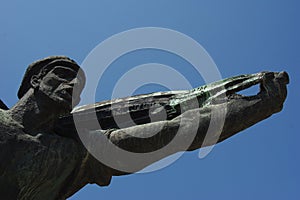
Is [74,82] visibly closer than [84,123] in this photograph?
Yes

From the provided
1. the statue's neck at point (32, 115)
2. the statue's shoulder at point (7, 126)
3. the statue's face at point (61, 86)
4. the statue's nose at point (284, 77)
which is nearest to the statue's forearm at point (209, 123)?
the statue's nose at point (284, 77)

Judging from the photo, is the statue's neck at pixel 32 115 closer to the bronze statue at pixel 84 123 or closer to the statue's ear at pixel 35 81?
the bronze statue at pixel 84 123

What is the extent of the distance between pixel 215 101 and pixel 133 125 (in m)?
0.85

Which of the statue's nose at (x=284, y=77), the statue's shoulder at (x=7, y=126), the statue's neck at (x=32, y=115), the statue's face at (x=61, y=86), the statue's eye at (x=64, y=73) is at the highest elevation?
the statue's nose at (x=284, y=77)

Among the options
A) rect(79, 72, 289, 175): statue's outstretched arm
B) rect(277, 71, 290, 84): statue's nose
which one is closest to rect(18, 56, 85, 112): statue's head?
rect(79, 72, 289, 175): statue's outstretched arm

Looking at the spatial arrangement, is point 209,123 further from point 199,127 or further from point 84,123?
point 84,123

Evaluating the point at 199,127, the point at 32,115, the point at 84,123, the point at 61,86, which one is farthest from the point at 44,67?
the point at 199,127

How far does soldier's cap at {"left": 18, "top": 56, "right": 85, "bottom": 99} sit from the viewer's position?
5867 millimetres

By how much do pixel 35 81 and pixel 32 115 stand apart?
0.34 meters

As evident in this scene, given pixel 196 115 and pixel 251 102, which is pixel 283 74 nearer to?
pixel 251 102

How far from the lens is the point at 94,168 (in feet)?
18.7

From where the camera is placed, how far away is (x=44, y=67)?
19.2 feet

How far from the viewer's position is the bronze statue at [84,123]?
5.38 meters

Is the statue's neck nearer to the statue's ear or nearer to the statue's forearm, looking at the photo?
the statue's ear
